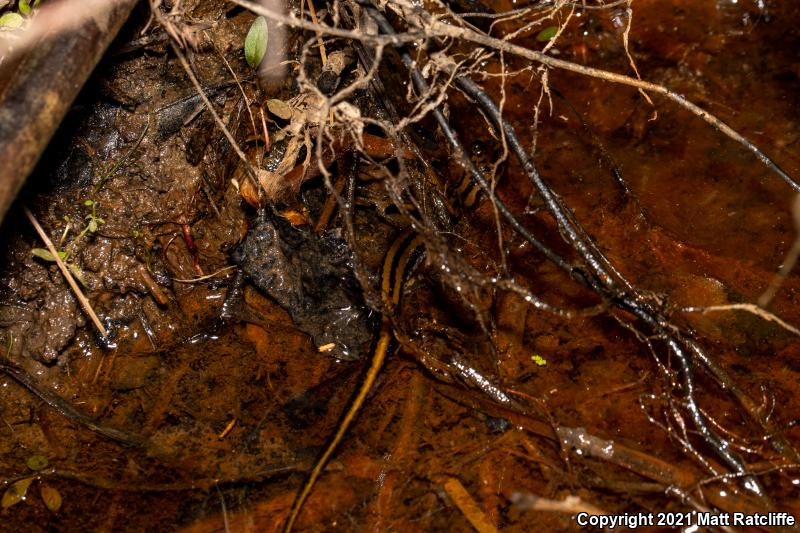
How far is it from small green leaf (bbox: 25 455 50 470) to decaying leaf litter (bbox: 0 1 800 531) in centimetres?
1

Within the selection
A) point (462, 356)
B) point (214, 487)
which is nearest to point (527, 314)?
point (462, 356)

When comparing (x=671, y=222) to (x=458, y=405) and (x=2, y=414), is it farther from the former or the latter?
(x=2, y=414)

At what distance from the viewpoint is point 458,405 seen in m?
2.91

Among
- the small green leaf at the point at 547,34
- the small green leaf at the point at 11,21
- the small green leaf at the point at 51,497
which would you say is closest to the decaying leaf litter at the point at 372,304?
the small green leaf at the point at 51,497

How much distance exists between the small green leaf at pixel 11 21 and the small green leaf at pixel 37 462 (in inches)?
72.6

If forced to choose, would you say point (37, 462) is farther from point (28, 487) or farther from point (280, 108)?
point (280, 108)

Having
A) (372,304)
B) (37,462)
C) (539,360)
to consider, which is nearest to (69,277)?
(37,462)

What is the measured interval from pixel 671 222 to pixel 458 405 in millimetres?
1600

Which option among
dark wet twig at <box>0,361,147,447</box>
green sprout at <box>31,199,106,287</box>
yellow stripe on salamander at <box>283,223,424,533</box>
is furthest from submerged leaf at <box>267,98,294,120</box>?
dark wet twig at <box>0,361,147,447</box>

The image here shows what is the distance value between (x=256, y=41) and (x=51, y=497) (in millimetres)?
2230

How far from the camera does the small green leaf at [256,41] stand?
9.86ft

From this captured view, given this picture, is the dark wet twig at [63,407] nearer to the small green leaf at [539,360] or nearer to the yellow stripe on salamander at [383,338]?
the yellow stripe on salamander at [383,338]

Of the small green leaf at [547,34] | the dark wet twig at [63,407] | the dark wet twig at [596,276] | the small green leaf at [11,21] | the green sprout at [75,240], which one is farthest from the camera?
the small green leaf at [547,34]

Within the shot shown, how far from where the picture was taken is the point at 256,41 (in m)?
3.02
